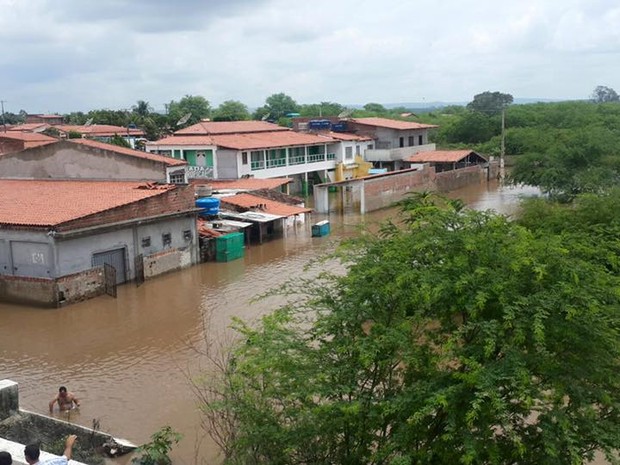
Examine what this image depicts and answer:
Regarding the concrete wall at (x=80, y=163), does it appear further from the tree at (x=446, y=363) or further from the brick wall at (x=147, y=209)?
Result: the tree at (x=446, y=363)

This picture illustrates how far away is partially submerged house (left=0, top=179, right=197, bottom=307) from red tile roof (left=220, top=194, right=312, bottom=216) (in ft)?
18.3

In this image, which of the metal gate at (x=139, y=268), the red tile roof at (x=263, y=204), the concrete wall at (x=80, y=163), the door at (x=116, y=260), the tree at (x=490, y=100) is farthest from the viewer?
the tree at (x=490, y=100)

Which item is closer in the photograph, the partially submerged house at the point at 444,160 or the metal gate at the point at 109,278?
the metal gate at the point at 109,278

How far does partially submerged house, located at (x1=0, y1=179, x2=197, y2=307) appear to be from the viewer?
68.6ft

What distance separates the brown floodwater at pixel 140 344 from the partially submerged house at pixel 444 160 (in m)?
28.4

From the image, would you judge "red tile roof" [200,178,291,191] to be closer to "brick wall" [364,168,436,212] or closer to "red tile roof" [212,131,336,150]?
"red tile roof" [212,131,336,150]

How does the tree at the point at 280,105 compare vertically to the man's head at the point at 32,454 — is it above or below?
above

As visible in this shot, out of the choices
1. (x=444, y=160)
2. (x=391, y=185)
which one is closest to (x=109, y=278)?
(x=391, y=185)

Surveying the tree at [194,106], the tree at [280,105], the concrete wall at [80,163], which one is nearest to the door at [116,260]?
the concrete wall at [80,163]

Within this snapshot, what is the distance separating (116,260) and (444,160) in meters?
34.8

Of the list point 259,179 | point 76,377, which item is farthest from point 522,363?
point 259,179

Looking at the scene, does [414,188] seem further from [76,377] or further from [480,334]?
[480,334]

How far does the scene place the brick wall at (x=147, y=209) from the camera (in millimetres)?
21594

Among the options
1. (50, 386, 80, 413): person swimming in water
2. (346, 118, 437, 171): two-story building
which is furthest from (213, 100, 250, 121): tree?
(50, 386, 80, 413): person swimming in water
